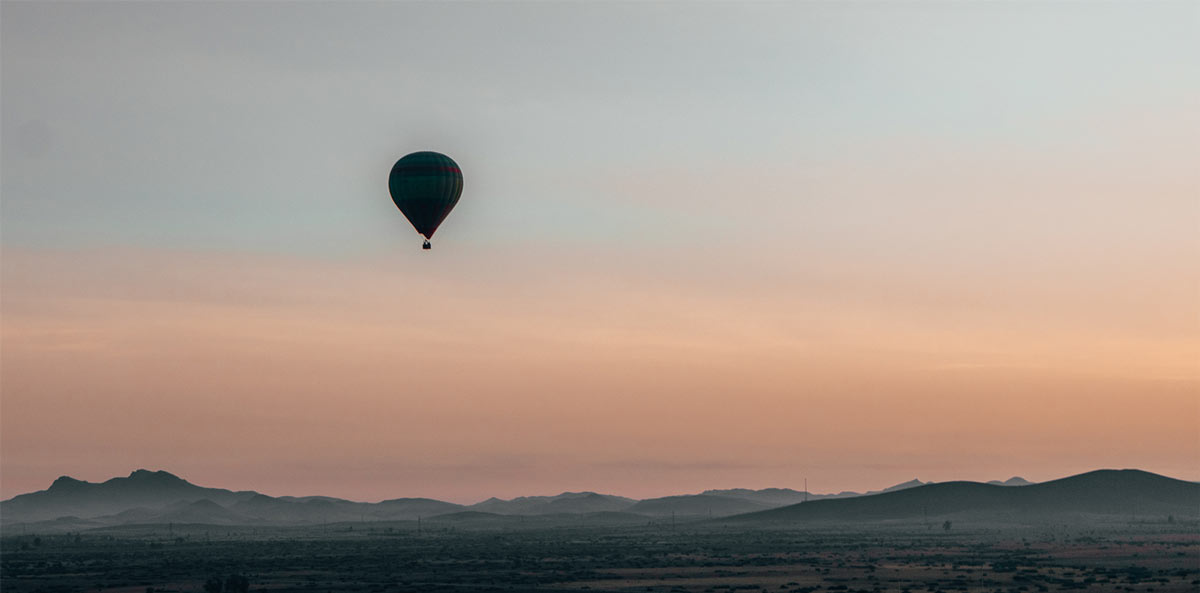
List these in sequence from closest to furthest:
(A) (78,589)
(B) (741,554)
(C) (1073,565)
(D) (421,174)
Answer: (D) (421,174) → (A) (78,589) → (C) (1073,565) → (B) (741,554)

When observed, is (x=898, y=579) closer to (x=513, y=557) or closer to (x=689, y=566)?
(x=689, y=566)

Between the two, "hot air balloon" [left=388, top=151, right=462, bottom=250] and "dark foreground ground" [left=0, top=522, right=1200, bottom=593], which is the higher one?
"hot air balloon" [left=388, top=151, right=462, bottom=250]

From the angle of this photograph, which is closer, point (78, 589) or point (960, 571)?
point (78, 589)

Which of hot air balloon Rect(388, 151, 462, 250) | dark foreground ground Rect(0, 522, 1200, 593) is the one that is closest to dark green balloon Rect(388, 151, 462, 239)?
hot air balloon Rect(388, 151, 462, 250)

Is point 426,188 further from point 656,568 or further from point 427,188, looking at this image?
point 656,568

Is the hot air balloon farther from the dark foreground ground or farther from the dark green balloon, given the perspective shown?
the dark foreground ground

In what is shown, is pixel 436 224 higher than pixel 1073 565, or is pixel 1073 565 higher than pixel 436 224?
pixel 436 224

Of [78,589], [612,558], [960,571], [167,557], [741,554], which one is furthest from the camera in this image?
[167,557]

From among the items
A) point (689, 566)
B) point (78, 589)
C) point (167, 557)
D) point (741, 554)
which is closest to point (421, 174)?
point (78, 589)
